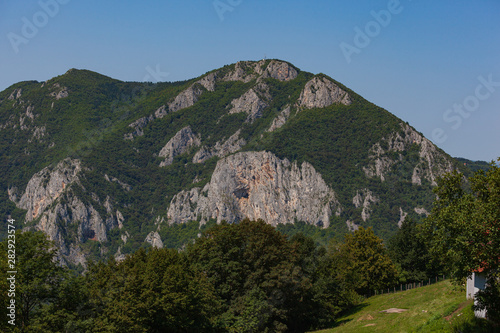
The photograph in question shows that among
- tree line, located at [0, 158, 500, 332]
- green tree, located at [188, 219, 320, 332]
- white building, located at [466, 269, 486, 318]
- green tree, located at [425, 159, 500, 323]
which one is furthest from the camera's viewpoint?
green tree, located at [188, 219, 320, 332]

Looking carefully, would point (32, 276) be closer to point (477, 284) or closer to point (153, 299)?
point (153, 299)

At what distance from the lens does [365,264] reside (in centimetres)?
8475

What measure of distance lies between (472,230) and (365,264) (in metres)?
57.0

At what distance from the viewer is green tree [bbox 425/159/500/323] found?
95.5 ft

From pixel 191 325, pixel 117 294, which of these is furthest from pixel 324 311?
pixel 117 294

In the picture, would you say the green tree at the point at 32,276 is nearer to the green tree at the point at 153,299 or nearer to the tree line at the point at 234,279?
the tree line at the point at 234,279

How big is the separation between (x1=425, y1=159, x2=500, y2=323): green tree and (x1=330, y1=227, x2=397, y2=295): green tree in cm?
4895

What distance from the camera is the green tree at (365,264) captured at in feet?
275

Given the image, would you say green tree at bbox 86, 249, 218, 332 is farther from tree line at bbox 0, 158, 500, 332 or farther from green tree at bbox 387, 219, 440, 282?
green tree at bbox 387, 219, 440, 282

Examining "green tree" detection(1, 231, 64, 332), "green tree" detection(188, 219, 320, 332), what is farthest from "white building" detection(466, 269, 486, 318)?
"green tree" detection(1, 231, 64, 332)

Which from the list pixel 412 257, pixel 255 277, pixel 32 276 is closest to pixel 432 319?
pixel 255 277

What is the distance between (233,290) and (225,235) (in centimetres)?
661

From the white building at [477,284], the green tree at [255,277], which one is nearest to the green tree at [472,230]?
the white building at [477,284]

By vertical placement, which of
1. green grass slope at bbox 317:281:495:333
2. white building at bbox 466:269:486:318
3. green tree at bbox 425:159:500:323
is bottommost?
green grass slope at bbox 317:281:495:333
